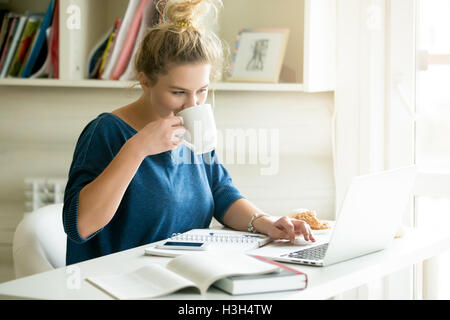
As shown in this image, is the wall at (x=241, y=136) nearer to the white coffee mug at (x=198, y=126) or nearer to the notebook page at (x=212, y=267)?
the white coffee mug at (x=198, y=126)

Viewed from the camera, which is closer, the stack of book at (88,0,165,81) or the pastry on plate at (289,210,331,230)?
the pastry on plate at (289,210,331,230)

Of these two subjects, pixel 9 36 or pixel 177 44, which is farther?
pixel 9 36

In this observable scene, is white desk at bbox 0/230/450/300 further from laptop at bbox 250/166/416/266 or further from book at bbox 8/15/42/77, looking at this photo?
book at bbox 8/15/42/77

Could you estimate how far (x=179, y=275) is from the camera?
1043 millimetres

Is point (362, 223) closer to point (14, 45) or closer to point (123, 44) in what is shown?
point (123, 44)

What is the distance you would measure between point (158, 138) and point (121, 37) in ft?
2.74

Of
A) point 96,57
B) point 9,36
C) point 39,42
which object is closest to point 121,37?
Answer: point 96,57

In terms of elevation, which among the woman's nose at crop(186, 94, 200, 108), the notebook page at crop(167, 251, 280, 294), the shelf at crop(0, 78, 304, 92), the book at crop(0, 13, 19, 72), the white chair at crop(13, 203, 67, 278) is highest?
the book at crop(0, 13, 19, 72)

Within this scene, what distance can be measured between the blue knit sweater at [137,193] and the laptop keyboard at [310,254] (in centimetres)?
39

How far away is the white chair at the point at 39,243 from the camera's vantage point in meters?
1.46

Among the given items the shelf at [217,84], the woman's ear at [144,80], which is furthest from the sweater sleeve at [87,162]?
the shelf at [217,84]

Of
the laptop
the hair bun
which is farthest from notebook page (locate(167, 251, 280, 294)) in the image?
the hair bun

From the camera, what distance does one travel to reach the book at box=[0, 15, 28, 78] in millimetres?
2107
